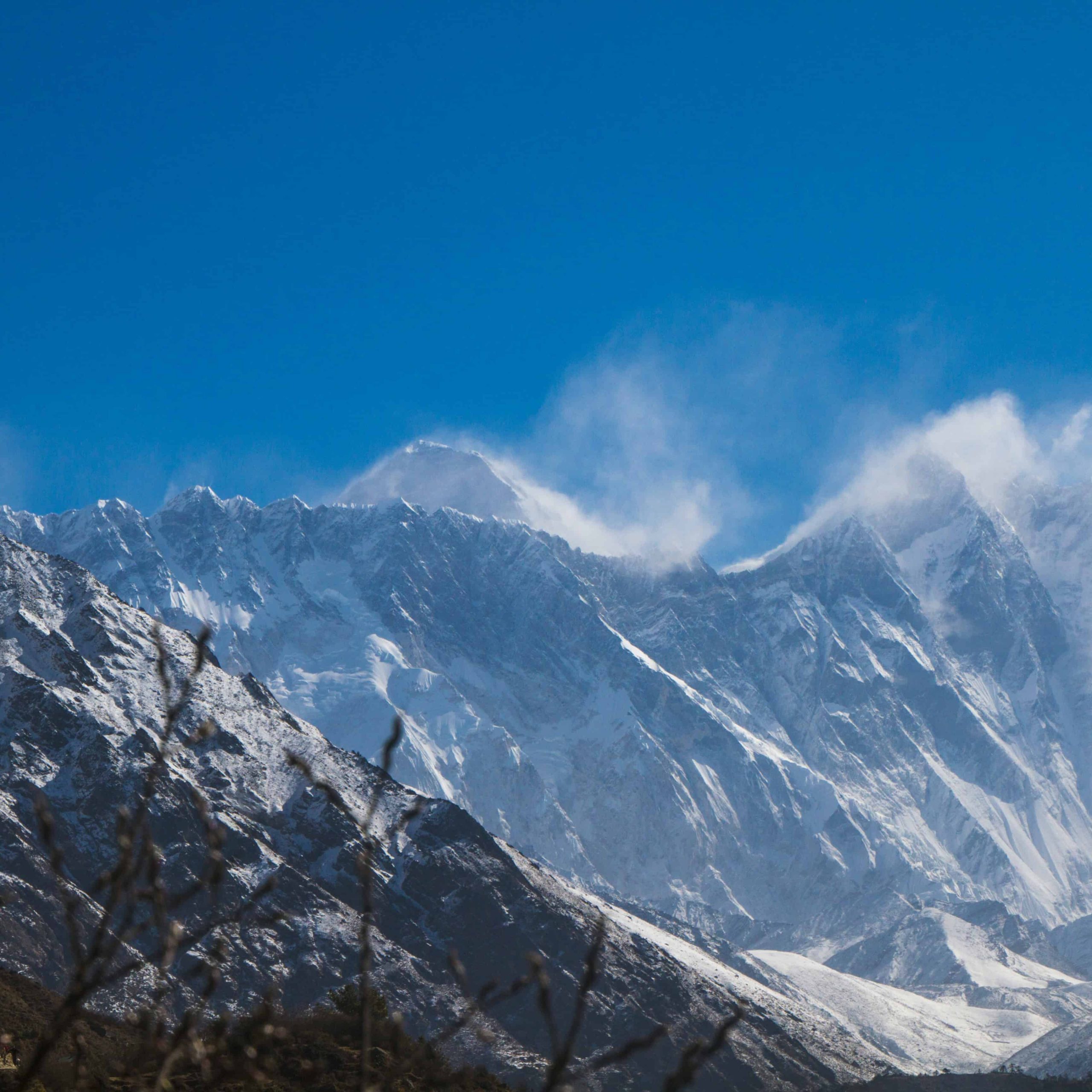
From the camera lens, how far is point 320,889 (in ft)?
572

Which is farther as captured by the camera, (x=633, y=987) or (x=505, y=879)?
(x=505, y=879)

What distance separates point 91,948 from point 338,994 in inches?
2666

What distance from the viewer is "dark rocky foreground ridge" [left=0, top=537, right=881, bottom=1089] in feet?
512

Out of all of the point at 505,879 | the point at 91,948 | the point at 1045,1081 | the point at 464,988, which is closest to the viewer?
the point at 464,988

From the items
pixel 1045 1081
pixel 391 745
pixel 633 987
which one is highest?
pixel 633 987

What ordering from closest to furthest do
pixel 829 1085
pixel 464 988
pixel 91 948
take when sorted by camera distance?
pixel 464 988 < pixel 91 948 < pixel 829 1085

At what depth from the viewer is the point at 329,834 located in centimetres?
18900

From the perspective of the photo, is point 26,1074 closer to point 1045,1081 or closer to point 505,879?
point 1045,1081

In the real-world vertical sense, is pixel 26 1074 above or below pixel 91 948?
below

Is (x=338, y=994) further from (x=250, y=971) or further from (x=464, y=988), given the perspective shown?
(x=250, y=971)

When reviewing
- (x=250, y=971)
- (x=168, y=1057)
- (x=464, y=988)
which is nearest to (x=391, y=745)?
(x=464, y=988)

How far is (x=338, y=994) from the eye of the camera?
232 ft

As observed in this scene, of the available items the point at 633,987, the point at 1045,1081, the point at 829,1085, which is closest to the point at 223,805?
the point at 633,987

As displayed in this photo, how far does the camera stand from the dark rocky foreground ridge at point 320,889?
156 meters
